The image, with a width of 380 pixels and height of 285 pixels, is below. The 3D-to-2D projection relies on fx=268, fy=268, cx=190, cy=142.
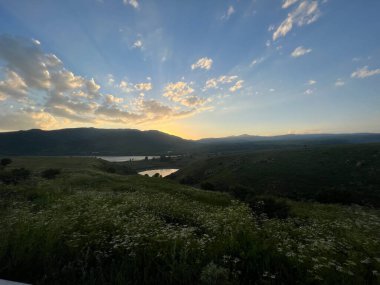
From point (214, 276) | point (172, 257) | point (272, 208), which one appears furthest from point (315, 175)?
point (214, 276)

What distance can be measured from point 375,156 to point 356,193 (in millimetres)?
20630

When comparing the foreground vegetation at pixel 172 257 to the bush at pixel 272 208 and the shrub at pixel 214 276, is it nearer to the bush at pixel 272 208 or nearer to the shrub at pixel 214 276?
the shrub at pixel 214 276

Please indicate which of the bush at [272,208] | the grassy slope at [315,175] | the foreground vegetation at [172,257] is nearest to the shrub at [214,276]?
the foreground vegetation at [172,257]

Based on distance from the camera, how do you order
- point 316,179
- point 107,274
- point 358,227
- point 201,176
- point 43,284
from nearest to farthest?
1. point 43,284
2. point 107,274
3. point 358,227
4. point 316,179
5. point 201,176

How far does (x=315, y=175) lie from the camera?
1800 inches

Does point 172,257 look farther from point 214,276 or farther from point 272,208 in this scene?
point 272,208

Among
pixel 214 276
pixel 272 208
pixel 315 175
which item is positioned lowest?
pixel 315 175

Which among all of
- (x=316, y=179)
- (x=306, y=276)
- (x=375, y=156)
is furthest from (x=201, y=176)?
(x=306, y=276)

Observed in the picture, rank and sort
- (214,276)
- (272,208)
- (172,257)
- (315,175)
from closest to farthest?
(214,276)
(172,257)
(272,208)
(315,175)

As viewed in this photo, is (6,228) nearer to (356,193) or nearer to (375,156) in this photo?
(356,193)

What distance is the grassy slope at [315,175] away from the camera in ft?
115

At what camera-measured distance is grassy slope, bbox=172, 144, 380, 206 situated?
34938 millimetres

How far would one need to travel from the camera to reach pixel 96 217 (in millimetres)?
9141

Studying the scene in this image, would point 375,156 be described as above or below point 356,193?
above
